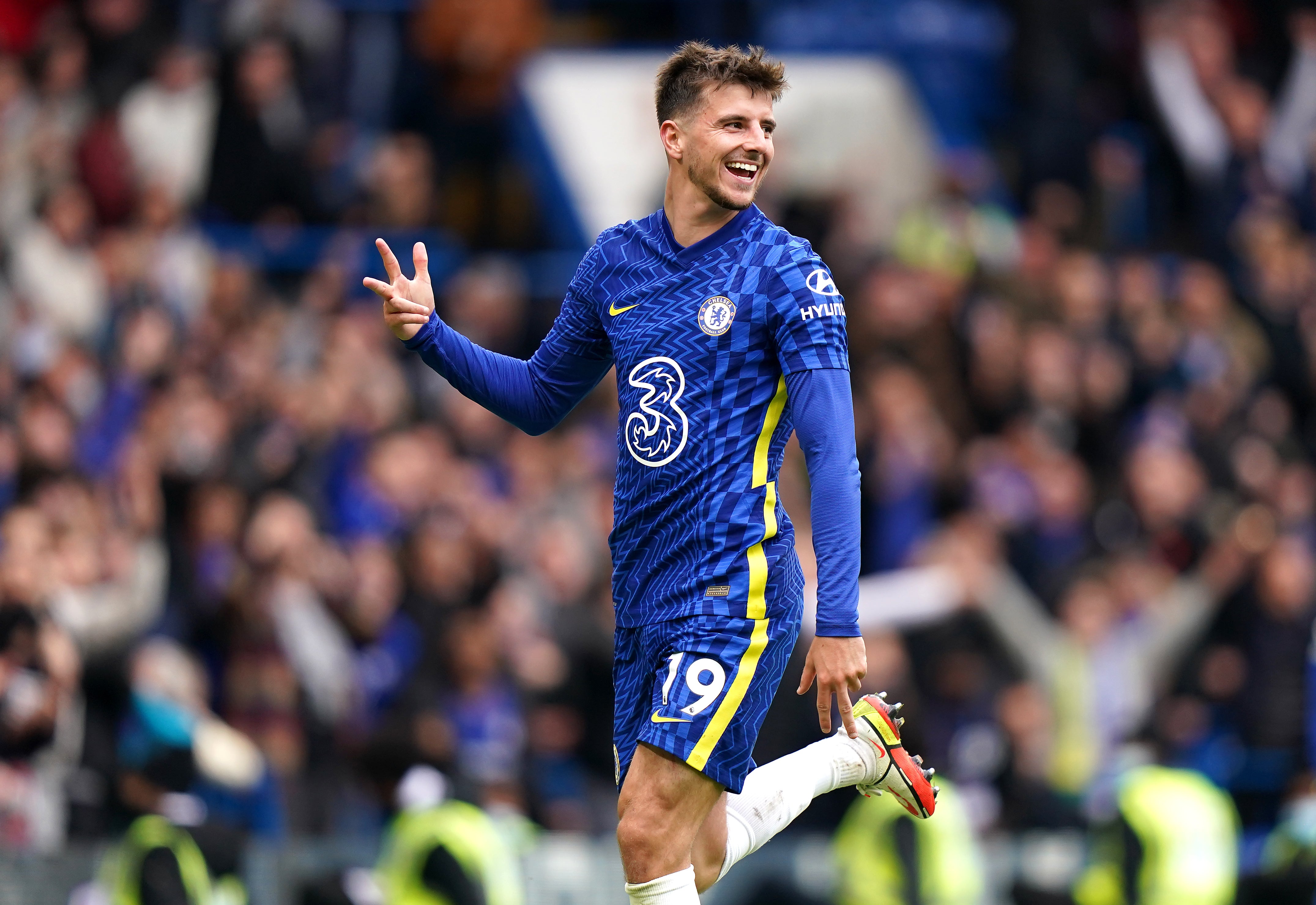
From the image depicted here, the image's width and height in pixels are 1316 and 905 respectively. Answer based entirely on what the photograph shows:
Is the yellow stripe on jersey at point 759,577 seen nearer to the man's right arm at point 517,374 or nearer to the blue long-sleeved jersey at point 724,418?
the blue long-sleeved jersey at point 724,418

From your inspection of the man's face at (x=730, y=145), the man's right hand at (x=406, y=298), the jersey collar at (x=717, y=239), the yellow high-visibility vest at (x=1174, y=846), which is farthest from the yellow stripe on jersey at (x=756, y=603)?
the yellow high-visibility vest at (x=1174, y=846)

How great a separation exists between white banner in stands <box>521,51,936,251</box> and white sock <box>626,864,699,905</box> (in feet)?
30.5

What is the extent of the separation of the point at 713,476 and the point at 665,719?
69 centimetres

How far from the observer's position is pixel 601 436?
42.4 feet

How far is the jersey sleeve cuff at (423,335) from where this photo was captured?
6.14m

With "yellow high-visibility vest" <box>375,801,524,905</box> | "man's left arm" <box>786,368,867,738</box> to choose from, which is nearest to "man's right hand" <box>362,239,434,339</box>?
"man's left arm" <box>786,368,867,738</box>

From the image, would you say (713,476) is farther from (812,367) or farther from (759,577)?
(812,367)

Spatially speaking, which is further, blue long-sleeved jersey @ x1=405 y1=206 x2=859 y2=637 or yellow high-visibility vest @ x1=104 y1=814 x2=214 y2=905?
yellow high-visibility vest @ x1=104 y1=814 x2=214 y2=905

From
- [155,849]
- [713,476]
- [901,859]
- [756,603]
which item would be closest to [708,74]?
[713,476]

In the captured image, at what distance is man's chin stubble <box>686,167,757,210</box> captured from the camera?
5750 millimetres

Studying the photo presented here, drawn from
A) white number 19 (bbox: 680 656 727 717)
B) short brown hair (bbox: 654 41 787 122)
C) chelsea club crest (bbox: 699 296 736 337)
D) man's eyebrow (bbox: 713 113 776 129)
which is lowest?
white number 19 (bbox: 680 656 727 717)

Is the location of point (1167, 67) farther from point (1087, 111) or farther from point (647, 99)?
point (647, 99)

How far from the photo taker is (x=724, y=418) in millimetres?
5707

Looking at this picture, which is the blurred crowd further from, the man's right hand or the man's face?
the man's face
